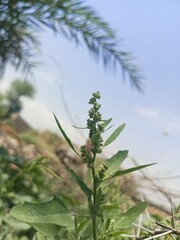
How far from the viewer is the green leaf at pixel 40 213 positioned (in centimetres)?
40

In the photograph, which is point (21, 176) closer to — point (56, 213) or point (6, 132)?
point (6, 132)

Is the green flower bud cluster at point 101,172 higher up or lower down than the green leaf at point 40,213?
higher up

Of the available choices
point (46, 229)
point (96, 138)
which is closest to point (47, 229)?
point (46, 229)

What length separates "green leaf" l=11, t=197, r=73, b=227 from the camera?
1.31 ft

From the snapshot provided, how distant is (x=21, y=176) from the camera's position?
164 centimetres

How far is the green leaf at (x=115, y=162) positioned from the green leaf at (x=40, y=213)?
2.0 inches

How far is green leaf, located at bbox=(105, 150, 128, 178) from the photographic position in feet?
1.41

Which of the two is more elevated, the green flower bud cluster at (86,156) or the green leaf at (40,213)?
the green flower bud cluster at (86,156)

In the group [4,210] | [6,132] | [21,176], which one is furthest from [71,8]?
[4,210]

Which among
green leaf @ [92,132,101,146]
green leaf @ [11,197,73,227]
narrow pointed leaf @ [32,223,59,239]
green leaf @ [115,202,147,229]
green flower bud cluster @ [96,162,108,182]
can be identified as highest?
green leaf @ [92,132,101,146]

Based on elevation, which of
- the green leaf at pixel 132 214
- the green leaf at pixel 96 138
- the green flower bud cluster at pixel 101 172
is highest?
the green leaf at pixel 96 138

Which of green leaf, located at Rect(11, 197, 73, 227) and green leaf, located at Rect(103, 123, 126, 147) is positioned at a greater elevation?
green leaf, located at Rect(103, 123, 126, 147)

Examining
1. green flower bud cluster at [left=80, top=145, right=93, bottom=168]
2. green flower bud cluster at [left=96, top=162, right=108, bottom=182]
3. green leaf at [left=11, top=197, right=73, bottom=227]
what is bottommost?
green leaf at [left=11, top=197, right=73, bottom=227]

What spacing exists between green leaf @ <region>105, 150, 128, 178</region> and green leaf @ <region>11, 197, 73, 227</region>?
0.17 feet
